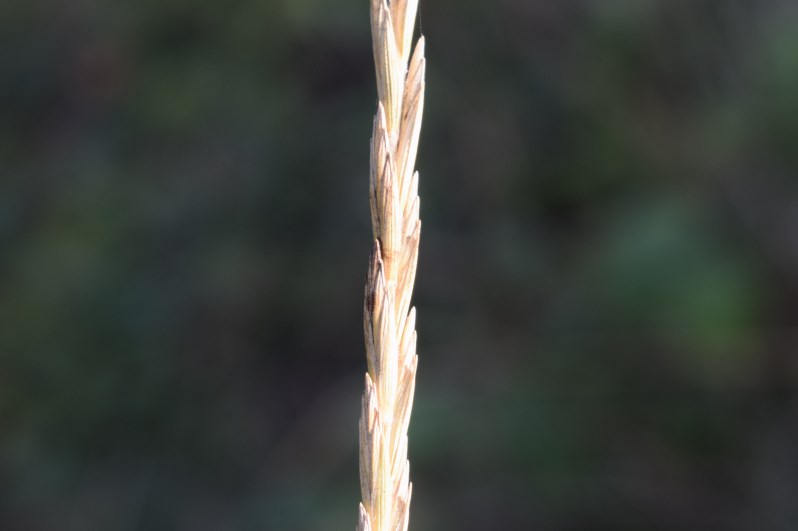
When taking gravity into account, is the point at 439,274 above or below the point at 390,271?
above

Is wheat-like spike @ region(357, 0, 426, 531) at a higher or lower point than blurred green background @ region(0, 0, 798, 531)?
lower

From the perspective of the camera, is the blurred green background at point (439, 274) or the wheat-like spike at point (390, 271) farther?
the blurred green background at point (439, 274)

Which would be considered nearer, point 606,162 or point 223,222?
point 606,162

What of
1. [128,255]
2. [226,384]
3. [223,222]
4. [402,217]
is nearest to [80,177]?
[128,255]

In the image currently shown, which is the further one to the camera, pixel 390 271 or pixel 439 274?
pixel 439 274

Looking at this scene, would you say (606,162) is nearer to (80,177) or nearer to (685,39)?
(685,39)
